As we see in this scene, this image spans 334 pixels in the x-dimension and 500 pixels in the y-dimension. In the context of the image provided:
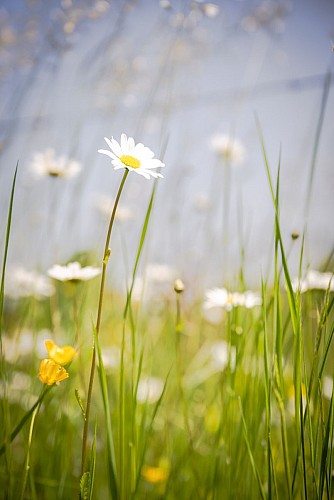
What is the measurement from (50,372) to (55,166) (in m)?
0.64

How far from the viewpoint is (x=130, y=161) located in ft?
1.30

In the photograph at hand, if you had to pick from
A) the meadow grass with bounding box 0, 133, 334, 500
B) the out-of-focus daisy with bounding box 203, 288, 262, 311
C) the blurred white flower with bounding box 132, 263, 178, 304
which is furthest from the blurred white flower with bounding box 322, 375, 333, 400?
the blurred white flower with bounding box 132, 263, 178, 304

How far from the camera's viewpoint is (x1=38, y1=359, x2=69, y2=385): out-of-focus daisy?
0.34 metres

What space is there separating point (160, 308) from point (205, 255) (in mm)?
229

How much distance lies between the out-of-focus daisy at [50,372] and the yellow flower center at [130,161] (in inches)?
7.9

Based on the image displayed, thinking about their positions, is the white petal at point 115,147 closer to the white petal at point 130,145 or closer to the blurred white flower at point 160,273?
the white petal at point 130,145

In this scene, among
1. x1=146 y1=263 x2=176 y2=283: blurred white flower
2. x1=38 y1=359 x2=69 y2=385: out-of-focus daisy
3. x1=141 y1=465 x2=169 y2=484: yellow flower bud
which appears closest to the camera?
x1=38 y1=359 x2=69 y2=385: out-of-focus daisy

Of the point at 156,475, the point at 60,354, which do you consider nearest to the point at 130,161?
the point at 60,354

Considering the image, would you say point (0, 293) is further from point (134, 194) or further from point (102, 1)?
point (134, 194)

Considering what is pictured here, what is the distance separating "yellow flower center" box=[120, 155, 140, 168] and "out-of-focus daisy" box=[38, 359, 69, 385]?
20 centimetres

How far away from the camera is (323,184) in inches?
53.1

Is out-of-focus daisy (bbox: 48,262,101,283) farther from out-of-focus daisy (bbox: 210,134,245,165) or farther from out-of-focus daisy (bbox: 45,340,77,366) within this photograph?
out-of-focus daisy (bbox: 210,134,245,165)

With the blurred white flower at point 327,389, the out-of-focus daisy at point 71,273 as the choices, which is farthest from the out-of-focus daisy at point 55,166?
the blurred white flower at point 327,389

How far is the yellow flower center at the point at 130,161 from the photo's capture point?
390 mm
